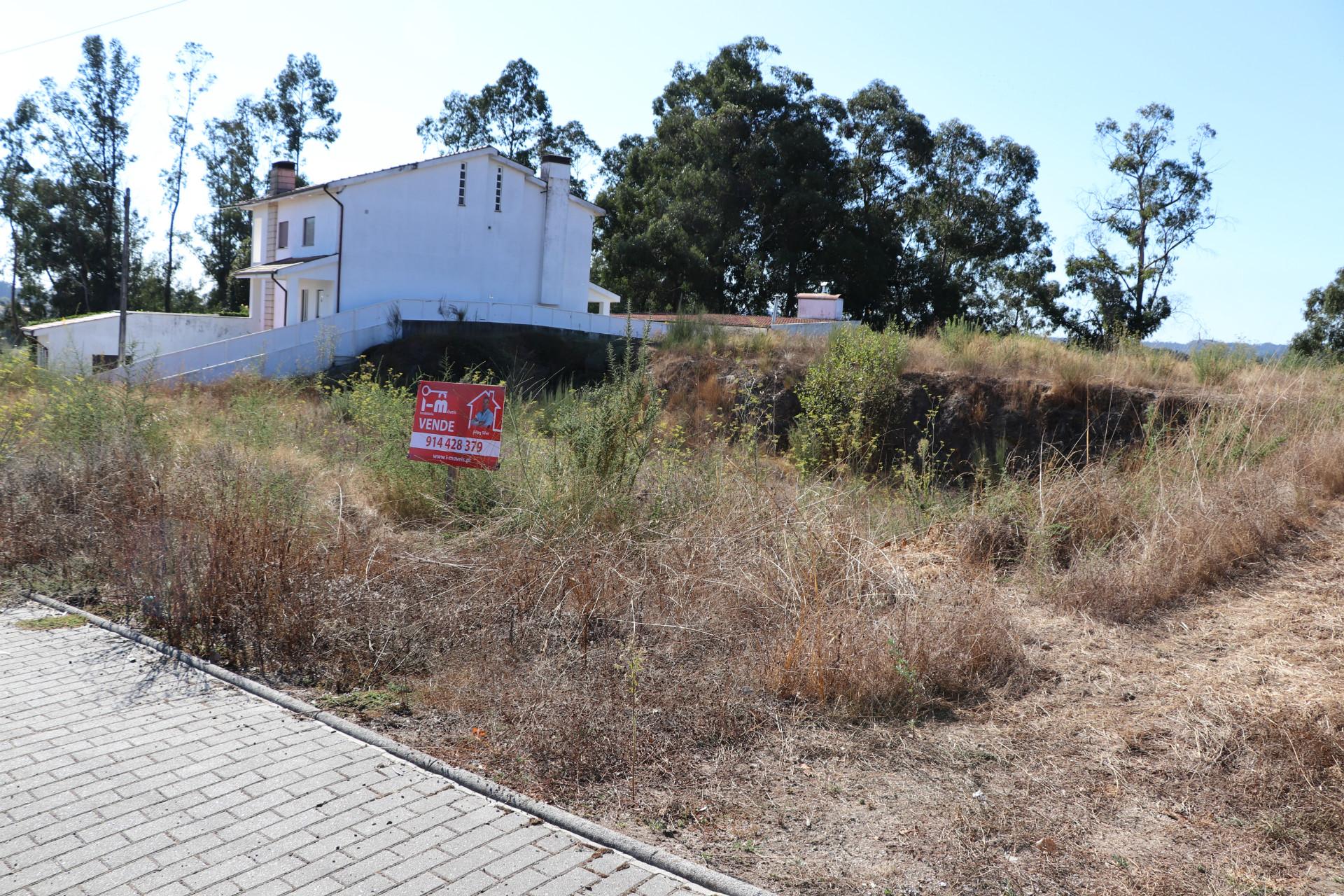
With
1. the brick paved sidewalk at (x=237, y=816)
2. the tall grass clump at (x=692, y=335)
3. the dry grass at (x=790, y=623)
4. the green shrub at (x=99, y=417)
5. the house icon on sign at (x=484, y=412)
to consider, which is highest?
the tall grass clump at (x=692, y=335)

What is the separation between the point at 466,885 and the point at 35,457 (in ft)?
23.5

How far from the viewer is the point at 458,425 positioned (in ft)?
25.6

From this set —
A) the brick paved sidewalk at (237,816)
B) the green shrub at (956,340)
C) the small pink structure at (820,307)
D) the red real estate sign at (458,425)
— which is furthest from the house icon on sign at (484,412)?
the small pink structure at (820,307)

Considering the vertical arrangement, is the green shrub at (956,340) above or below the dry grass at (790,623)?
above

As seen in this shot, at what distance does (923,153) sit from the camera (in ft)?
130

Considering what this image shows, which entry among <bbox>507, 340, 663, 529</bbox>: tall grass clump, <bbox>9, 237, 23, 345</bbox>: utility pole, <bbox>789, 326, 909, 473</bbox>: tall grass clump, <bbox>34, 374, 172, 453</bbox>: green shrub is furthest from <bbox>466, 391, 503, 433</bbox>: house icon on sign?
<bbox>9, 237, 23, 345</bbox>: utility pole

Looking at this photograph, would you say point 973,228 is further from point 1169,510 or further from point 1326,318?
point 1169,510

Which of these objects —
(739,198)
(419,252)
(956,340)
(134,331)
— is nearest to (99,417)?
(956,340)

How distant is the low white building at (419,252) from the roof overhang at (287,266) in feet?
0.23

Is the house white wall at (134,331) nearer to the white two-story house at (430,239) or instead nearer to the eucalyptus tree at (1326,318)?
the white two-story house at (430,239)

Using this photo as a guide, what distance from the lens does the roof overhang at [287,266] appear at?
3030 centimetres

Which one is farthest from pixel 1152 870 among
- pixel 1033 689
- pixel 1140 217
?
pixel 1140 217

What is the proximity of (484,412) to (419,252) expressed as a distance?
26.4 meters

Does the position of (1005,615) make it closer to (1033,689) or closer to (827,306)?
(1033,689)
